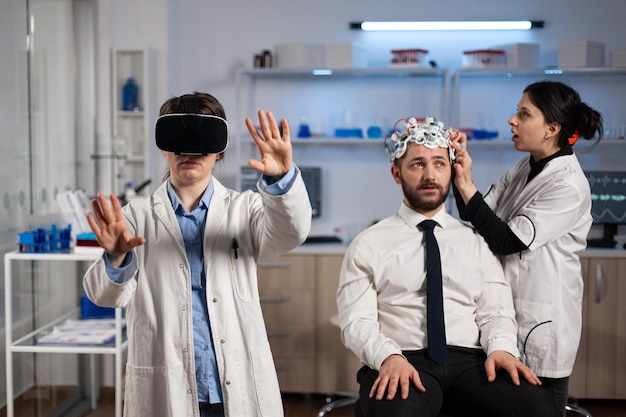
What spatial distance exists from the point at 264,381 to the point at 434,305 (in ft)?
1.69

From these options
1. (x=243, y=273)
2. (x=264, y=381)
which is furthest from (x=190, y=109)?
(x=264, y=381)

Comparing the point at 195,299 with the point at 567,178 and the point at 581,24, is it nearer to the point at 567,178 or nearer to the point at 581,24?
the point at 567,178

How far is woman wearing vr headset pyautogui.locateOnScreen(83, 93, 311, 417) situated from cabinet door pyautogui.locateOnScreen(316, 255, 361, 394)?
1.99 metres

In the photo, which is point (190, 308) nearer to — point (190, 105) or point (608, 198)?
point (190, 105)

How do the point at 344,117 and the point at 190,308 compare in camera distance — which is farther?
the point at 344,117

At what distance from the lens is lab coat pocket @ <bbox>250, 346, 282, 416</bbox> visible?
67.0 inches

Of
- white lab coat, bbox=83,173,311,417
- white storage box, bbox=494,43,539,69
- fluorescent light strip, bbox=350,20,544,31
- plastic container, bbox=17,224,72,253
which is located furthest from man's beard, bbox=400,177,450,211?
fluorescent light strip, bbox=350,20,544,31

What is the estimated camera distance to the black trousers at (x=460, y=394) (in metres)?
1.75

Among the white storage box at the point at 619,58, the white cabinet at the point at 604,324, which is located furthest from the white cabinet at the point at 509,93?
the white cabinet at the point at 604,324

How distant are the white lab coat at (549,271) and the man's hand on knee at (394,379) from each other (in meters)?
0.40

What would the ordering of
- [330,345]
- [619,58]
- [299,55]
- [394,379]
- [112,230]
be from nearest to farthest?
[112,230] → [394,379] → [330,345] → [619,58] → [299,55]

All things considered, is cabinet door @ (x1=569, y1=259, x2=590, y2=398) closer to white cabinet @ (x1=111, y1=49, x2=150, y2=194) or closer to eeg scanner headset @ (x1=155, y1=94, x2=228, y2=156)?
white cabinet @ (x1=111, y1=49, x2=150, y2=194)

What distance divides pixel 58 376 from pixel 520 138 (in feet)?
8.39

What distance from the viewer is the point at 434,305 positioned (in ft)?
6.29
